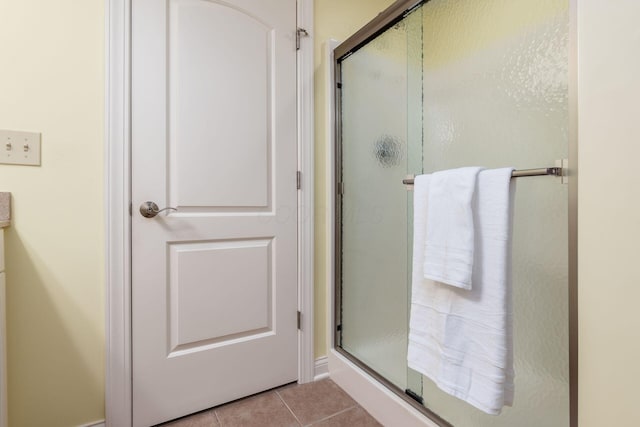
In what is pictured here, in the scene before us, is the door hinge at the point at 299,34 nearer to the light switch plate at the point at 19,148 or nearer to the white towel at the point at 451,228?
the white towel at the point at 451,228

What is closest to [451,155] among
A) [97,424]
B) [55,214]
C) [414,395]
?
[414,395]

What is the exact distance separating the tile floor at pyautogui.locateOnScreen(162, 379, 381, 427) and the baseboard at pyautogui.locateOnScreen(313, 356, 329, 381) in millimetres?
94

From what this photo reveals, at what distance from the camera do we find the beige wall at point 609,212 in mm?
649

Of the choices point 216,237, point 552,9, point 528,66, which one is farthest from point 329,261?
point 552,9

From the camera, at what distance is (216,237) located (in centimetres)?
138

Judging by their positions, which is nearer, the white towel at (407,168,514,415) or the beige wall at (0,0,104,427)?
the white towel at (407,168,514,415)

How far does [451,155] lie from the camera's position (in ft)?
3.85

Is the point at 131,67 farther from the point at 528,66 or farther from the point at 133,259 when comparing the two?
the point at 528,66

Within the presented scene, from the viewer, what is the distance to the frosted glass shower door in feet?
4.27

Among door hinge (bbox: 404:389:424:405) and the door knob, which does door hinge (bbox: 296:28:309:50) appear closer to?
the door knob

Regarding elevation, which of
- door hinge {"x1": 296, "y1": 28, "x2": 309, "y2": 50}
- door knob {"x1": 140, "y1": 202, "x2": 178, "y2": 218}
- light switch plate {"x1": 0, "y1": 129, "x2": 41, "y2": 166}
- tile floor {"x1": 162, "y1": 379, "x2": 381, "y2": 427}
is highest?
door hinge {"x1": 296, "y1": 28, "x2": 309, "y2": 50}

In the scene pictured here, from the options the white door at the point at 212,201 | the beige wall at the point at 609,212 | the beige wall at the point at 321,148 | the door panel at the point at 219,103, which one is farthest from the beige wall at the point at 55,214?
the beige wall at the point at 609,212

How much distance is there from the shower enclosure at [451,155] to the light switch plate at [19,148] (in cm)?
119

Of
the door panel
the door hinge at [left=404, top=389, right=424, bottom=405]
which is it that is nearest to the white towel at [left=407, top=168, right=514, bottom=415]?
the door hinge at [left=404, top=389, right=424, bottom=405]
